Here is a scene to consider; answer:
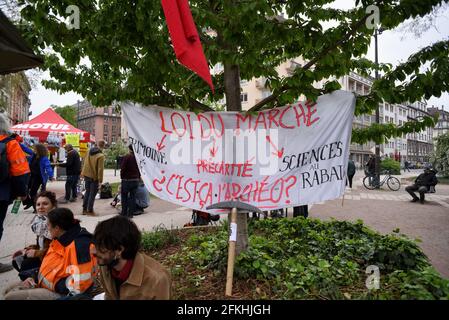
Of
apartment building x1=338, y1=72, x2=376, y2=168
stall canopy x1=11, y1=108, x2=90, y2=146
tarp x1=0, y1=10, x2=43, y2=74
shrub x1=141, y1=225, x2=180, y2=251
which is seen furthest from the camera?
apartment building x1=338, y1=72, x2=376, y2=168

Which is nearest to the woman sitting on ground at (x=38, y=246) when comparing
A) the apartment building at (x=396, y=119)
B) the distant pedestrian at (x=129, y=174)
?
the distant pedestrian at (x=129, y=174)

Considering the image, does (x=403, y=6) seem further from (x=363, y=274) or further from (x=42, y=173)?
(x=42, y=173)

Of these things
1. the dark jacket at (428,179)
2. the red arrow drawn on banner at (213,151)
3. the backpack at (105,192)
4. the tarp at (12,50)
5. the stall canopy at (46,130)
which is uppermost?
the stall canopy at (46,130)

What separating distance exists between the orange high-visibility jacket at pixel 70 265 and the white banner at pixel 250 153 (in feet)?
3.80

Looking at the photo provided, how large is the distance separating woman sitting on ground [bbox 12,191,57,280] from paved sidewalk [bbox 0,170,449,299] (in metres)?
0.84

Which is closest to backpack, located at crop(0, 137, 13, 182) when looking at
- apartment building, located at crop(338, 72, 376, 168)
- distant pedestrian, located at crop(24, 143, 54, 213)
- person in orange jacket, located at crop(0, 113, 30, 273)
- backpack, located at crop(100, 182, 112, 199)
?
person in orange jacket, located at crop(0, 113, 30, 273)

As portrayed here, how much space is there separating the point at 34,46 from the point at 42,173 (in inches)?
231

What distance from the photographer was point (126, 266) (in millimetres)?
2260

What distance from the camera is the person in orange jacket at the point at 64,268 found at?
8.90 feet

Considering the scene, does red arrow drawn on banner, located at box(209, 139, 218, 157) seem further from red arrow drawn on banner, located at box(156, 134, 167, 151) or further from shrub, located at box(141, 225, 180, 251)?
shrub, located at box(141, 225, 180, 251)

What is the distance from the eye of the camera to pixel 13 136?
4.71 m

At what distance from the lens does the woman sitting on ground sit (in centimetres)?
335

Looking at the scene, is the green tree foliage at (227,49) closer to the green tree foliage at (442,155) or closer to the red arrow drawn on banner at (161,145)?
the red arrow drawn on banner at (161,145)
